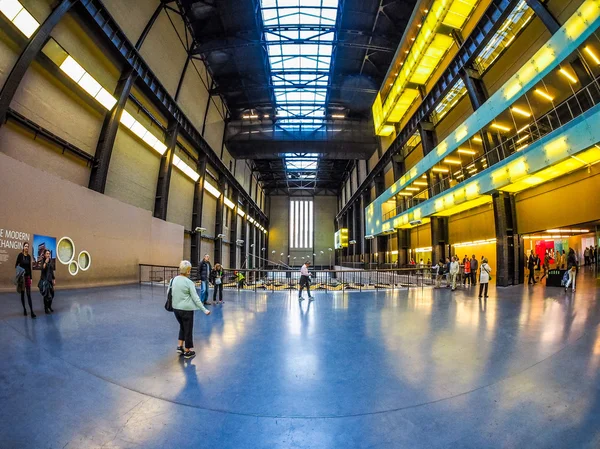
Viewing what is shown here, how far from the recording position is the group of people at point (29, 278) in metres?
6.38

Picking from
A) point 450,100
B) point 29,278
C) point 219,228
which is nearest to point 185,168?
point 219,228

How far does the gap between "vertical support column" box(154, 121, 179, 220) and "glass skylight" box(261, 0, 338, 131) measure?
9507 millimetres

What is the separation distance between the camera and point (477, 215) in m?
20.2

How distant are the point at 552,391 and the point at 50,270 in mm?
9720

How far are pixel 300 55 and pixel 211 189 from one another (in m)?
15.1

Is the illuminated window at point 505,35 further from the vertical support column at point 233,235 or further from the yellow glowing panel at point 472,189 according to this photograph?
the vertical support column at point 233,235

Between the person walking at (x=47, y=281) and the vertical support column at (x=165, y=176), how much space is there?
522 inches

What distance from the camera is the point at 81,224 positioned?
12688mm

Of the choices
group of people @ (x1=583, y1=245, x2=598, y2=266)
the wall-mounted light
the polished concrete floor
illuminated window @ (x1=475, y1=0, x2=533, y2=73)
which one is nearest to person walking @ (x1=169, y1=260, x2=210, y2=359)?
the polished concrete floor

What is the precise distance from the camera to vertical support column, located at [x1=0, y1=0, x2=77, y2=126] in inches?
384

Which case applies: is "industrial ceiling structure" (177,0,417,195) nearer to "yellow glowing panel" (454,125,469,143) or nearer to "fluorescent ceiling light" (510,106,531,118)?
"yellow glowing panel" (454,125,469,143)

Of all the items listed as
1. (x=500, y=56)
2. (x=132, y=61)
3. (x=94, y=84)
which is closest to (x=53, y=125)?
(x=94, y=84)

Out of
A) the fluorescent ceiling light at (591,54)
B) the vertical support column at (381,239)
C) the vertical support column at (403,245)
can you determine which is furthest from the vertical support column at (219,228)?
the fluorescent ceiling light at (591,54)

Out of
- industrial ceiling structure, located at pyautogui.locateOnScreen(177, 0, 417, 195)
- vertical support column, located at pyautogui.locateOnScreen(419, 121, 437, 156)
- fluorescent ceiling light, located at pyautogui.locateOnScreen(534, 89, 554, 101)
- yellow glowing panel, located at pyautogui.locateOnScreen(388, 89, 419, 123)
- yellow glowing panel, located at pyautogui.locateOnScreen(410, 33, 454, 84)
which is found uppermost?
industrial ceiling structure, located at pyautogui.locateOnScreen(177, 0, 417, 195)
